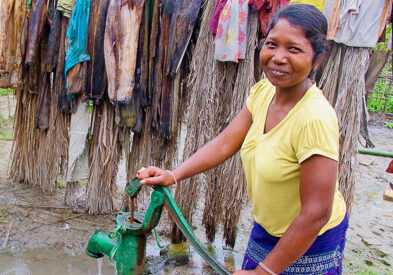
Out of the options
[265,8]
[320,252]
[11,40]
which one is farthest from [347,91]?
[11,40]

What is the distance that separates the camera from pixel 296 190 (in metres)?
1.27

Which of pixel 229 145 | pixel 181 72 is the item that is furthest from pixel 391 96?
pixel 229 145

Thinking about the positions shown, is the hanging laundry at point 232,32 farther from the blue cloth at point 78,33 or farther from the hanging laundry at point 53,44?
the hanging laundry at point 53,44

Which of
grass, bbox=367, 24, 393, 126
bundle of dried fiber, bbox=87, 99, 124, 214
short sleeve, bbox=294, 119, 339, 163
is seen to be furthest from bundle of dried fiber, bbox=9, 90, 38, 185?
grass, bbox=367, 24, 393, 126

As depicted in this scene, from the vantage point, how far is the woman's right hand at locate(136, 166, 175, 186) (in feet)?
4.87

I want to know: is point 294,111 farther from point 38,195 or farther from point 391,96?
point 391,96

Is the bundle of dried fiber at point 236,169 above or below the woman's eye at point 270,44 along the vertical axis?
below

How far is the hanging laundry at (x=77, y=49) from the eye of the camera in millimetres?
3172

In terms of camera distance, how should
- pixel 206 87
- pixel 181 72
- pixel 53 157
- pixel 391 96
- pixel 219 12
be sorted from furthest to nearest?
1. pixel 391 96
2. pixel 53 157
3. pixel 181 72
4. pixel 206 87
5. pixel 219 12

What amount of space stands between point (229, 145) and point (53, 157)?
2.74 m

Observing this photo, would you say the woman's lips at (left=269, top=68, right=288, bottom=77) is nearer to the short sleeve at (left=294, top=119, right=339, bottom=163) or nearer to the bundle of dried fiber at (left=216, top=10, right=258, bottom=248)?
the short sleeve at (left=294, top=119, right=339, bottom=163)

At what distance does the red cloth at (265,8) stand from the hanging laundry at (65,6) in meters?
1.55

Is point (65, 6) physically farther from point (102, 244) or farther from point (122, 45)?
point (102, 244)

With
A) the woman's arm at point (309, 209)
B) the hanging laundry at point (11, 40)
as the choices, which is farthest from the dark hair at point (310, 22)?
the hanging laundry at point (11, 40)
